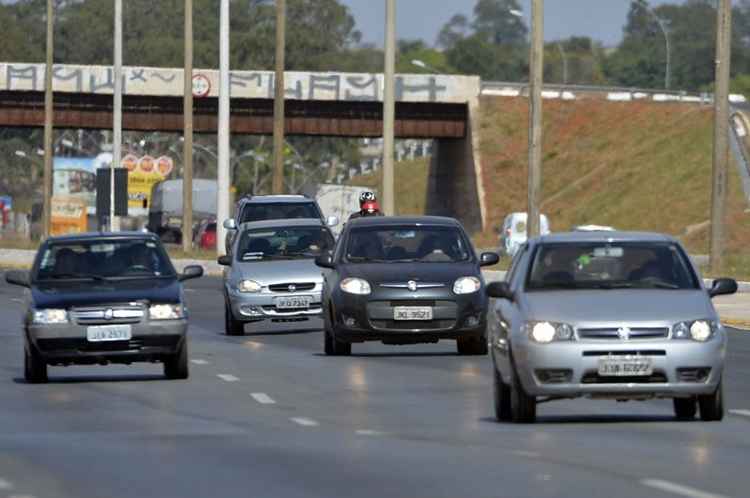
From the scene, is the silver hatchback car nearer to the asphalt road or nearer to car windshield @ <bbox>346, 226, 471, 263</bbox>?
car windshield @ <bbox>346, 226, 471, 263</bbox>

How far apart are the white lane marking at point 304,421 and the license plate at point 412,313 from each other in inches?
298

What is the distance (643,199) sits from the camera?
9862cm

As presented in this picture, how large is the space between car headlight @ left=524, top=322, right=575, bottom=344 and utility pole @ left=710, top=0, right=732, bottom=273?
110 ft

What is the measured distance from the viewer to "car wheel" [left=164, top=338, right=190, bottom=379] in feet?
75.0

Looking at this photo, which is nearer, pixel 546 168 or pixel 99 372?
pixel 99 372

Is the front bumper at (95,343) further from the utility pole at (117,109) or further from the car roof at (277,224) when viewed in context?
the utility pole at (117,109)

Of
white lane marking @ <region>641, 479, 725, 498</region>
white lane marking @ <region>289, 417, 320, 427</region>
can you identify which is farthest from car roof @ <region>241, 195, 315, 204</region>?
white lane marking @ <region>641, 479, 725, 498</region>

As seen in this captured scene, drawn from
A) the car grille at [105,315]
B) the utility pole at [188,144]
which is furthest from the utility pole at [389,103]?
the car grille at [105,315]

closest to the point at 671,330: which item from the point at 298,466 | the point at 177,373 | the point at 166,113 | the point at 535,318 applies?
the point at 535,318

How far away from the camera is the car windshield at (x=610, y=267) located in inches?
695

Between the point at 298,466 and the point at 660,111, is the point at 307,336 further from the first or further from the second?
the point at 660,111

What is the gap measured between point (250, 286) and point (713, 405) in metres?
14.5

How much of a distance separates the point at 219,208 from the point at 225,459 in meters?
51.1

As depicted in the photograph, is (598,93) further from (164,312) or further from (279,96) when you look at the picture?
(164,312)
